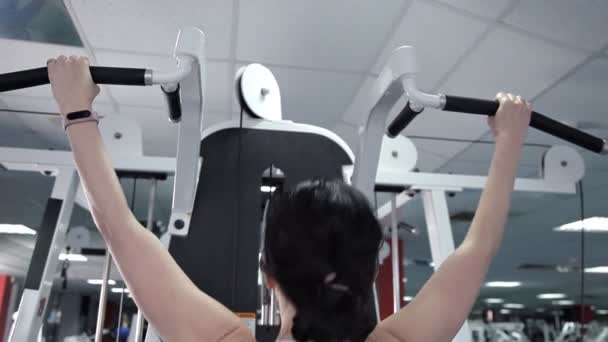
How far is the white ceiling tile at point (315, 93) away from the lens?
2479mm

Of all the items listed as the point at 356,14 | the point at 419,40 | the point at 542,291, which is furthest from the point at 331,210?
the point at 542,291

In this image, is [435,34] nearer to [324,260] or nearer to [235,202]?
[235,202]

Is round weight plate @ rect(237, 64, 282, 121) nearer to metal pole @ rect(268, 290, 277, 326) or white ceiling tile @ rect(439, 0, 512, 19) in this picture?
metal pole @ rect(268, 290, 277, 326)

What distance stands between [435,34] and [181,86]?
58.8 inches

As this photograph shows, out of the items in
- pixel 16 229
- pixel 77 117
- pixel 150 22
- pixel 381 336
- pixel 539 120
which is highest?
pixel 150 22

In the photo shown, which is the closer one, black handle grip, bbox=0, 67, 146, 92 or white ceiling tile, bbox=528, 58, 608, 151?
black handle grip, bbox=0, 67, 146, 92

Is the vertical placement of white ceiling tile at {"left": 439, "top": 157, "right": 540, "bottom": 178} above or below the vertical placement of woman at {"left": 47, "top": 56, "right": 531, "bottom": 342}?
above

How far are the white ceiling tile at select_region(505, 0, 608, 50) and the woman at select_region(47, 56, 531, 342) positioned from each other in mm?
1653

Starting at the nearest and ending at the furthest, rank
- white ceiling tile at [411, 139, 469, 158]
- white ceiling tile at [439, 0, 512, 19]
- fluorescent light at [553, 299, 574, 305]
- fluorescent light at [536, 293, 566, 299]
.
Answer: white ceiling tile at [439, 0, 512, 19] < white ceiling tile at [411, 139, 469, 158] < fluorescent light at [536, 293, 566, 299] < fluorescent light at [553, 299, 574, 305]

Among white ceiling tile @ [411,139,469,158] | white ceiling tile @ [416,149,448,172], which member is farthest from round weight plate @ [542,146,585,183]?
white ceiling tile @ [416,149,448,172]

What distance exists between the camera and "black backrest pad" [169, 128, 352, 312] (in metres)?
1.15

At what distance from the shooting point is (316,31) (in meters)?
2.09

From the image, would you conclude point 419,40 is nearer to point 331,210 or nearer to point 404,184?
point 404,184

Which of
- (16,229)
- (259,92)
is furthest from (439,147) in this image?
(16,229)
